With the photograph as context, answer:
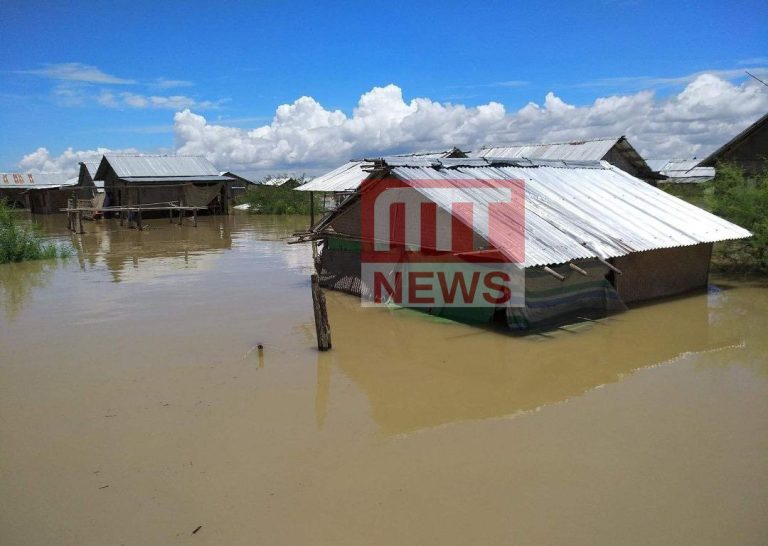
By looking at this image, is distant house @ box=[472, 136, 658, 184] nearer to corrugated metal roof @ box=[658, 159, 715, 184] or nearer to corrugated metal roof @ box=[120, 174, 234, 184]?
corrugated metal roof @ box=[658, 159, 715, 184]

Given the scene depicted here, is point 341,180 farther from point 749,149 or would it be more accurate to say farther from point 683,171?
point 683,171

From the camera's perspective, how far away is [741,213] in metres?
13.8

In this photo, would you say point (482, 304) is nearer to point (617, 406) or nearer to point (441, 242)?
point (441, 242)

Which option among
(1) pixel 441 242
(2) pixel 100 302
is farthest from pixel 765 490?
(2) pixel 100 302

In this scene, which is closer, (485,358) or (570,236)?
(485,358)

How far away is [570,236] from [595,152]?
46.7 ft

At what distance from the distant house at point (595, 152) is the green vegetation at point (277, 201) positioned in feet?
50.6

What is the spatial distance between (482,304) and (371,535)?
611cm

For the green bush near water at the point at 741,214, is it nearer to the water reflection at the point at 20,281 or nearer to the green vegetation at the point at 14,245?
the water reflection at the point at 20,281

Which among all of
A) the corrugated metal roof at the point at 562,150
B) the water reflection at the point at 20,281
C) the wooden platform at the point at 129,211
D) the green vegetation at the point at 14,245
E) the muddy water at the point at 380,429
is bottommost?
the muddy water at the point at 380,429

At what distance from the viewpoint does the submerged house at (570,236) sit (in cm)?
972

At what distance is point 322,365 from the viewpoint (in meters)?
8.39

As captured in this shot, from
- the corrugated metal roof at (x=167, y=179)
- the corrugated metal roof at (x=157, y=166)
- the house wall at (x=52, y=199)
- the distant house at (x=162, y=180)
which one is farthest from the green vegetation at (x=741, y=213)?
the house wall at (x=52, y=199)

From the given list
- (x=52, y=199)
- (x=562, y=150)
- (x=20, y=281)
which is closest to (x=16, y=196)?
(x=52, y=199)
